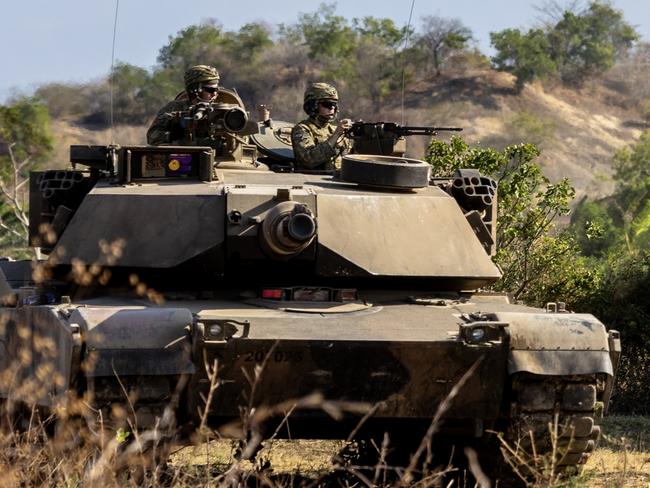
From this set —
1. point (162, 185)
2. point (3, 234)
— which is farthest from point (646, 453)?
point (3, 234)

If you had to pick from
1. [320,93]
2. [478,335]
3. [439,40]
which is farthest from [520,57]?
[478,335]

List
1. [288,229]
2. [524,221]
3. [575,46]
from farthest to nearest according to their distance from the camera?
1. [575,46]
2. [524,221]
3. [288,229]

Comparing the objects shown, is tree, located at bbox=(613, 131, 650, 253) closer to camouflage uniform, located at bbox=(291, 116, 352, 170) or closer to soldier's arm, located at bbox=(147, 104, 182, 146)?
camouflage uniform, located at bbox=(291, 116, 352, 170)

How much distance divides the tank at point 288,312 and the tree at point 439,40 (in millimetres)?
41085

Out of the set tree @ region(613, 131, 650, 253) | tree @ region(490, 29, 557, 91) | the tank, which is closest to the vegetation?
tree @ region(490, 29, 557, 91)

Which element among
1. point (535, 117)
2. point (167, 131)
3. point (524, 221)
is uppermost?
point (167, 131)

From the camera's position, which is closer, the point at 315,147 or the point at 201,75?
the point at 315,147

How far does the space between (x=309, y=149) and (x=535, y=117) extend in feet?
131

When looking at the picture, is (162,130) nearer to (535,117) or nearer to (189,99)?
(189,99)

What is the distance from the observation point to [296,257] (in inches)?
419

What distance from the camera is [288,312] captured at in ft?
Result: 33.1

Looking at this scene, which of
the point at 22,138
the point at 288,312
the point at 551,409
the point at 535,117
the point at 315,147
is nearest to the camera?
the point at 551,409

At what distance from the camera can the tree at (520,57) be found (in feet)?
177

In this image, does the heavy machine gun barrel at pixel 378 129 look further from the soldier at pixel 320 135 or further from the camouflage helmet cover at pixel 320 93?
the camouflage helmet cover at pixel 320 93
